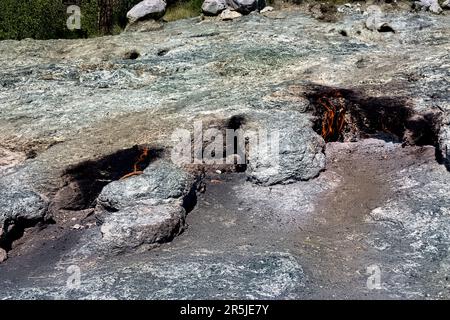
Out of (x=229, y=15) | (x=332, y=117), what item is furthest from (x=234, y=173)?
(x=229, y=15)

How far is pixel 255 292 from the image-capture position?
27.6 feet

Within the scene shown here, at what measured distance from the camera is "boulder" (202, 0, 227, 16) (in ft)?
65.1

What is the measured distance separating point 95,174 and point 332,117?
5093mm

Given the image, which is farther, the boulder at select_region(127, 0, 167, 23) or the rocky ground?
the boulder at select_region(127, 0, 167, 23)

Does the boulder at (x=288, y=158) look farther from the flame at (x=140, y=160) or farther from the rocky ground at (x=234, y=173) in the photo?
the flame at (x=140, y=160)

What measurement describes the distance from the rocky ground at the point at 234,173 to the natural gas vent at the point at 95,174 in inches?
1.1

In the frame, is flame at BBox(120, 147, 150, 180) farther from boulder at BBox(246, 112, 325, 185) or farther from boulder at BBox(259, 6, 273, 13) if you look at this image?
boulder at BBox(259, 6, 273, 13)

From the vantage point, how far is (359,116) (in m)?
12.9

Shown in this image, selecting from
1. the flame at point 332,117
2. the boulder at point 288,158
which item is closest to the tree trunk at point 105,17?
the flame at point 332,117

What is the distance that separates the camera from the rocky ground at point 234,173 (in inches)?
352

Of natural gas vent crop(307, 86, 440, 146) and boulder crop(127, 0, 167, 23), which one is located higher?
boulder crop(127, 0, 167, 23)

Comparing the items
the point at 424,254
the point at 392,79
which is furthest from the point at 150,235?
→ the point at 392,79

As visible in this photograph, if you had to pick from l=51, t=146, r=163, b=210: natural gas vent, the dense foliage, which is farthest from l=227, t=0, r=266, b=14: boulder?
l=51, t=146, r=163, b=210: natural gas vent
